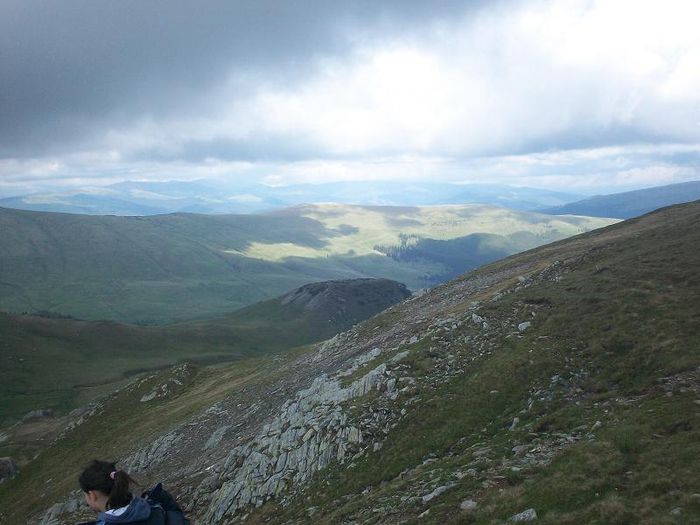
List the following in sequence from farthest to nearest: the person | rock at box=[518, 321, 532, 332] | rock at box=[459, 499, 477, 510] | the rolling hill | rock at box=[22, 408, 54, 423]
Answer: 1. rock at box=[22, 408, 54, 423]
2. rock at box=[518, 321, 532, 332]
3. rock at box=[459, 499, 477, 510]
4. the rolling hill
5. the person

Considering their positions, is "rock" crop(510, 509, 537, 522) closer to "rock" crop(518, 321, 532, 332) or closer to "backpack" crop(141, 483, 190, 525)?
"backpack" crop(141, 483, 190, 525)

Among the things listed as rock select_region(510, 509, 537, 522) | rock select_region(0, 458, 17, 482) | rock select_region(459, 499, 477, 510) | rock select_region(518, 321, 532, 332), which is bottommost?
rock select_region(0, 458, 17, 482)

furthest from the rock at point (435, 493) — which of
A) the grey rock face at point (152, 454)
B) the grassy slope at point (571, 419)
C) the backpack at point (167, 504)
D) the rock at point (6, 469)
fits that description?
the rock at point (6, 469)

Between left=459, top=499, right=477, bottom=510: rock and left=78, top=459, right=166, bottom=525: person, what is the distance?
39.7 ft

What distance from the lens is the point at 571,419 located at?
22344 millimetres

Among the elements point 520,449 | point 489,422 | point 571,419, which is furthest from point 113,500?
point 489,422

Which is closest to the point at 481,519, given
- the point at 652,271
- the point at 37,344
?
the point at 652,271

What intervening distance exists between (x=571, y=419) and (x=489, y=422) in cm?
466

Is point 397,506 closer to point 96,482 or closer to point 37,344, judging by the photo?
point 96,482

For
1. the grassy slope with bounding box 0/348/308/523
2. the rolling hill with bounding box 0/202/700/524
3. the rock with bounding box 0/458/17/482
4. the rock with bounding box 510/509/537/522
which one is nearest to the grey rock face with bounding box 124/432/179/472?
the rolling hill with bounding box 0/202/700/524

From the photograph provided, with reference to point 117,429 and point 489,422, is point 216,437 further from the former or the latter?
point 117,429

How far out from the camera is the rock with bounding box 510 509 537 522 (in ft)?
48.6

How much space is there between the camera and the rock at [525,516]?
14.8 meters

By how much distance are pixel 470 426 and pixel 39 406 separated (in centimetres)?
16426
